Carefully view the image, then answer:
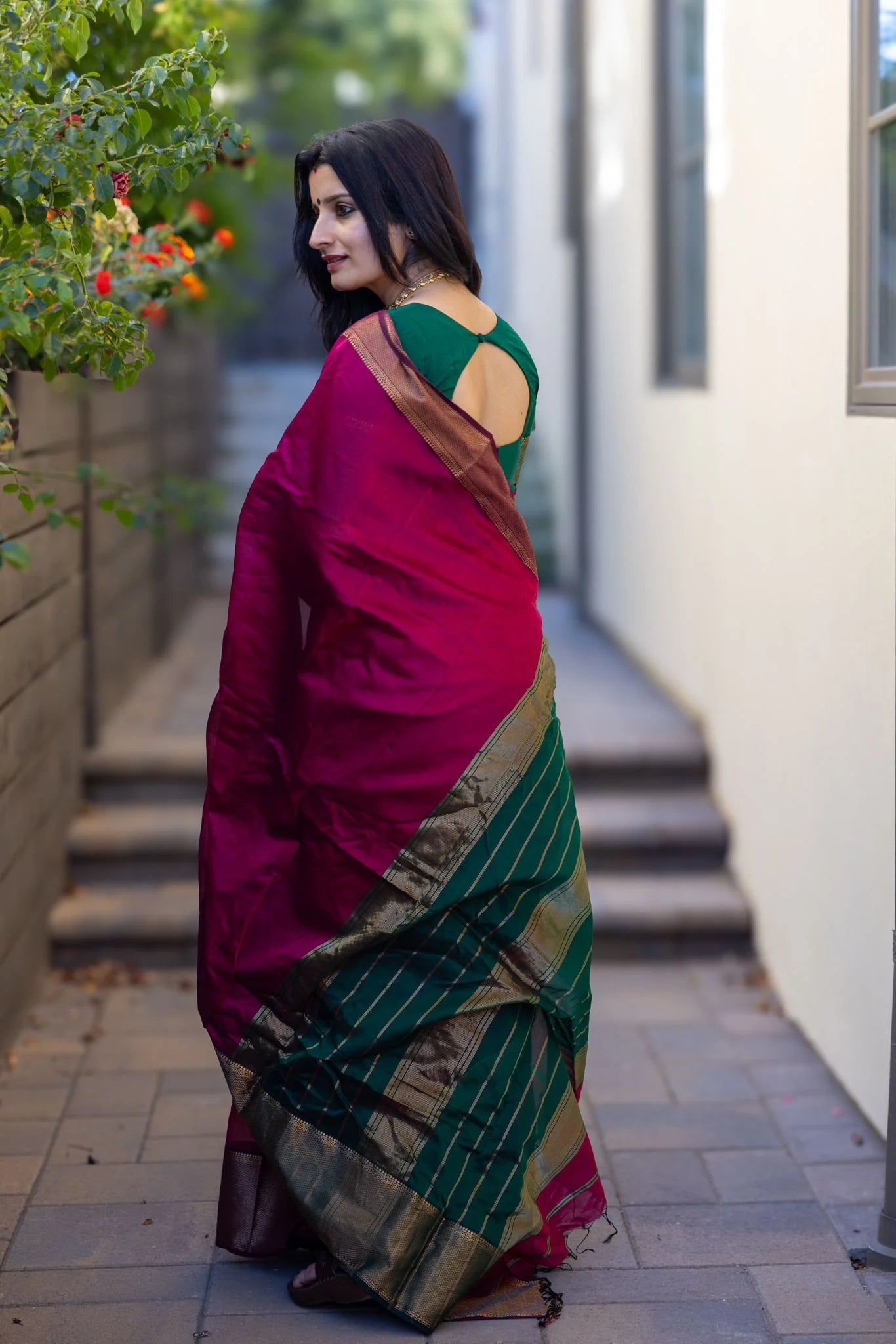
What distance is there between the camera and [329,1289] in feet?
7.84

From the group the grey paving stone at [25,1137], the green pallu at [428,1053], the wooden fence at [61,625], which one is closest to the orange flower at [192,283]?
the wooden fence at [61,625]

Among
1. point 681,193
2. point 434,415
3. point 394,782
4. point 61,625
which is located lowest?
point 394,782

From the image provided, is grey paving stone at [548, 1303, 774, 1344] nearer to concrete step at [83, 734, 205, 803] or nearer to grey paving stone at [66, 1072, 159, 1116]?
grey paving stone at [66, 1072, 159, 1116]

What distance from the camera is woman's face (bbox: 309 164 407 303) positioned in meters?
2.32

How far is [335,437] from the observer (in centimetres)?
227

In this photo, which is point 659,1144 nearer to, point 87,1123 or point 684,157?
point 87,1123

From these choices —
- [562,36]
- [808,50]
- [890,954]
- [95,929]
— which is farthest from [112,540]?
[562,36]

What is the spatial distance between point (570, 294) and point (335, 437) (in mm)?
5011

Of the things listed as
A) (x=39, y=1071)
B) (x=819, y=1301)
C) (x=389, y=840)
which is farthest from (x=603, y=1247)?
(x=39, y=1071)

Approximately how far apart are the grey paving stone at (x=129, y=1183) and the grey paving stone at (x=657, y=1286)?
0.67m

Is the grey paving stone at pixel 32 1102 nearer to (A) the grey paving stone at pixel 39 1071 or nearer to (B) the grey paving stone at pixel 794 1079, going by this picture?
(A) the grey paving stone at pixel 39 1071

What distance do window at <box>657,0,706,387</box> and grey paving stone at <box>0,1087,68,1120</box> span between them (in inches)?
110

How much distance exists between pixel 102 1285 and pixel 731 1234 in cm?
101

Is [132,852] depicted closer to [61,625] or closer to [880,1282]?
[61,625]
